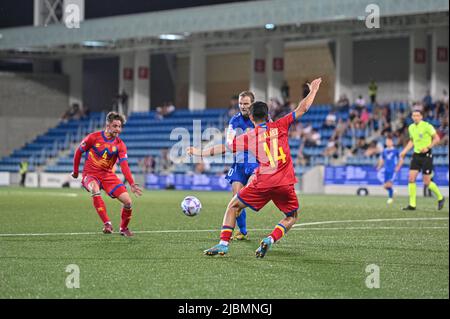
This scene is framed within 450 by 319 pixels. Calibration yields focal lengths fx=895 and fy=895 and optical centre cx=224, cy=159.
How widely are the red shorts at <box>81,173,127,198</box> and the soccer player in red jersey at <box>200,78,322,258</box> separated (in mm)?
3784

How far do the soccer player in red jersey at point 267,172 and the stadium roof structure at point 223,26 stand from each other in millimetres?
26397

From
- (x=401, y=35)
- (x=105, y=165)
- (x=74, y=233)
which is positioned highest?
(x=401, y=35)

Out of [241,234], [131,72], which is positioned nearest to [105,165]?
[241,234]

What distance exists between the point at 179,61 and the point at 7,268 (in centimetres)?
4943

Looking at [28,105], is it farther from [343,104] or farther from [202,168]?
[343,104]

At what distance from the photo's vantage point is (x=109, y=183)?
14547mm

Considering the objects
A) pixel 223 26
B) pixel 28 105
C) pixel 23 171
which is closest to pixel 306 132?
pixel 223 26

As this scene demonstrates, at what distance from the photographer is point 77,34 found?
160ft

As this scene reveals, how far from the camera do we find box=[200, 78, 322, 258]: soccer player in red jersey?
10523 millimetres

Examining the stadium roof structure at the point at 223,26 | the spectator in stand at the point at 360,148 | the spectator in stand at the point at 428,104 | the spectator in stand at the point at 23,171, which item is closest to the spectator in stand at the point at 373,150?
the spectator in stand at the point at 360,148

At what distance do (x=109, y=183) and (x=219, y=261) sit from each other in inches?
182

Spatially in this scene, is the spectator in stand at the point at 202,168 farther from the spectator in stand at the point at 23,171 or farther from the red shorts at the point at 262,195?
the red shorts at the point at 262,195

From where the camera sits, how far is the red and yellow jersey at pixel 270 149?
414 inches
